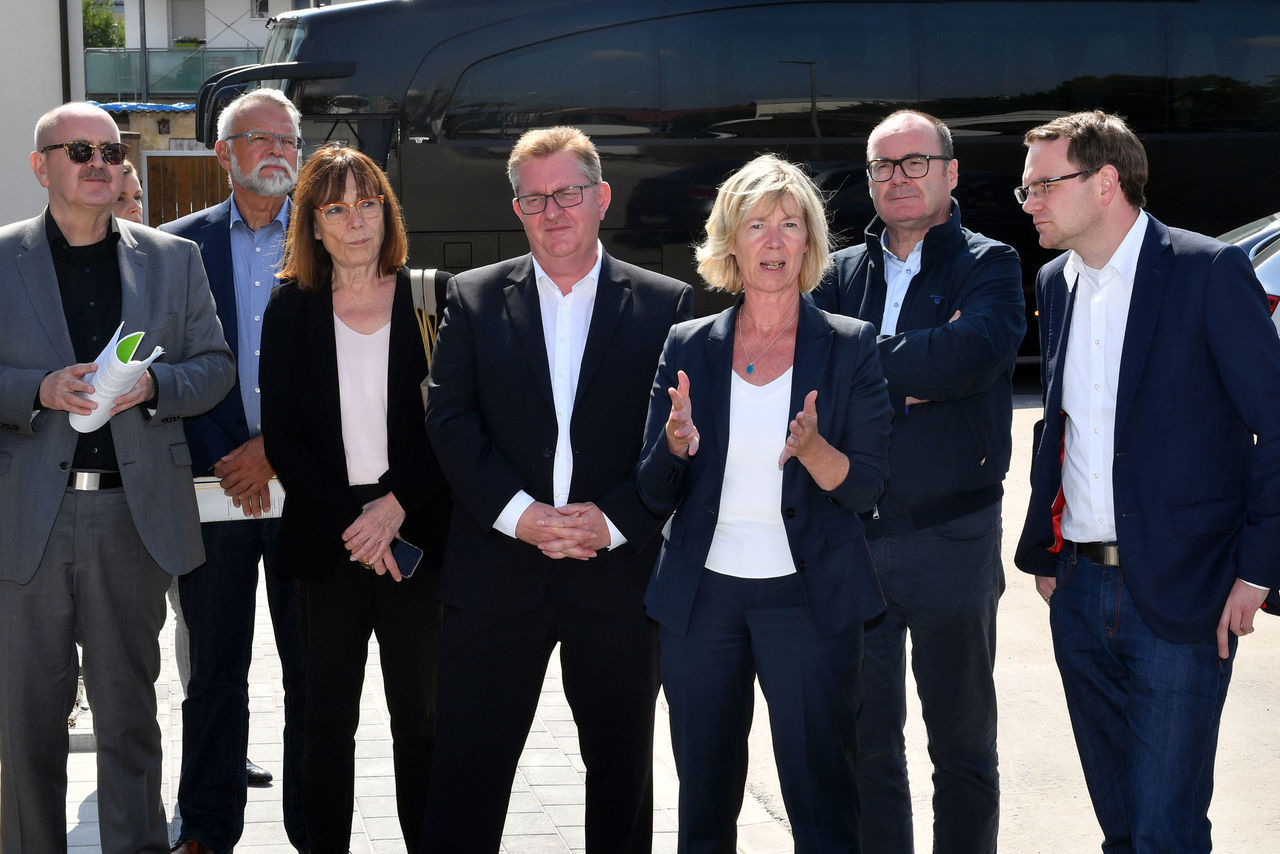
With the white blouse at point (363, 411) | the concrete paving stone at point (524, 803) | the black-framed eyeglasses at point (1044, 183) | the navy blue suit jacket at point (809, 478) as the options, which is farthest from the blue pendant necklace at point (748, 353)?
the concrete paving stone at point (524, 803)

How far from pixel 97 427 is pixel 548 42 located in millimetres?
11184

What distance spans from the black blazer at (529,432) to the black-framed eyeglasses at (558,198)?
0.78 feet

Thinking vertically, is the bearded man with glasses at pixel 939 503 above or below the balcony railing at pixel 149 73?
→ below

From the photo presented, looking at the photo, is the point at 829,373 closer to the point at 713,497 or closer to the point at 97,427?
the point at 713,497

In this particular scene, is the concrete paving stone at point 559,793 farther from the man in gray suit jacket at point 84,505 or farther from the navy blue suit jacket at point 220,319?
the navy blue suit jacket at point 220,319

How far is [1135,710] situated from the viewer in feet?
11.5

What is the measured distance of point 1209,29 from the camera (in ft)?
49.7

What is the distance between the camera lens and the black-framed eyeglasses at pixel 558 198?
3.81 meters

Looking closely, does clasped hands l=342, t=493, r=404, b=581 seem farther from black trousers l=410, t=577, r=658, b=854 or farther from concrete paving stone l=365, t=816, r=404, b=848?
concrete paving stone l=365, t=816, r=404, b=848

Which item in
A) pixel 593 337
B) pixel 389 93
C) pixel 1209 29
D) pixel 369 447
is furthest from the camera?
pixel 1209 29

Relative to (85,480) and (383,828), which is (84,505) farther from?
(383,828)

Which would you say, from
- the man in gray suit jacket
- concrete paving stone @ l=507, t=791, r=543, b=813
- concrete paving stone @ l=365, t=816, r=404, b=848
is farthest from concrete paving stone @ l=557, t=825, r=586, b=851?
Result: the man in gray suit jacket

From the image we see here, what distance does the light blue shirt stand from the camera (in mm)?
4730

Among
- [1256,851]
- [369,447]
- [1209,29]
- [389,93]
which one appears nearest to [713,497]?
[369,447]
